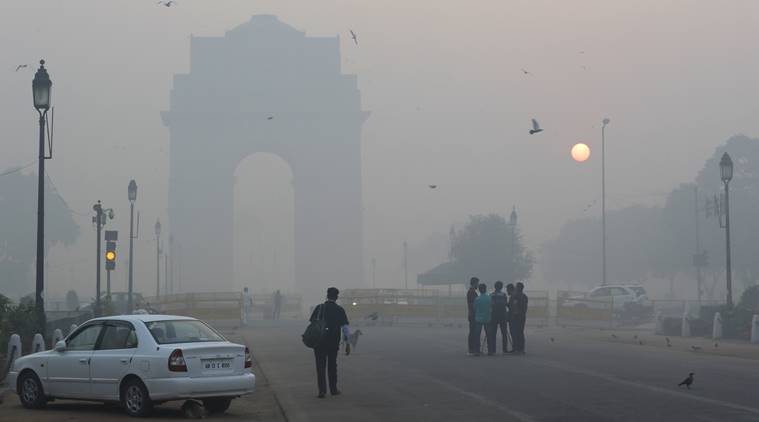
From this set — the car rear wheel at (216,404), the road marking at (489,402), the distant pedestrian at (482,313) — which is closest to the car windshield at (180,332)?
the car rear wheel at (216,404)

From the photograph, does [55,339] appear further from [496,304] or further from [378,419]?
[378,419]

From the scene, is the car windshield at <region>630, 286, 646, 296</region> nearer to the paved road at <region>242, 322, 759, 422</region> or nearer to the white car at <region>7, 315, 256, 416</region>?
the paved road at <region>242, 322, 759, 422</region>

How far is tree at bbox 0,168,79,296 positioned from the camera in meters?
115

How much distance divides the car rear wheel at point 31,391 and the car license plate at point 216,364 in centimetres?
283

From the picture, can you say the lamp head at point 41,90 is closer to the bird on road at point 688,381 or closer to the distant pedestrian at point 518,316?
the distant pedestrian at point 518,316

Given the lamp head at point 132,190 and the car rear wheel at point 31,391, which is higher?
the lamp head at point 132,190

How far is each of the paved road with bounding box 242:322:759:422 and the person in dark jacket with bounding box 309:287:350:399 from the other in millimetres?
334

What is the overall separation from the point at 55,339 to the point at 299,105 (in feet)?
250

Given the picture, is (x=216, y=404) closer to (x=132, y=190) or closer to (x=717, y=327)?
(x=717, y=327)

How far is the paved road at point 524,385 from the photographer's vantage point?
562 inches

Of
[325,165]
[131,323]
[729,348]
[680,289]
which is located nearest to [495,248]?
[325,165]

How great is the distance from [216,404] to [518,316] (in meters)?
12.7

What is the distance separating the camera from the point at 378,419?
14047 millimetres

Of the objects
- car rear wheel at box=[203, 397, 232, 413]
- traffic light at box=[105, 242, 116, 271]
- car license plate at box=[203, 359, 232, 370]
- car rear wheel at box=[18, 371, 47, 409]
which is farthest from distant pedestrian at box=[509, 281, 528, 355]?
traffic light at box=[105, 242, 116, 271]
